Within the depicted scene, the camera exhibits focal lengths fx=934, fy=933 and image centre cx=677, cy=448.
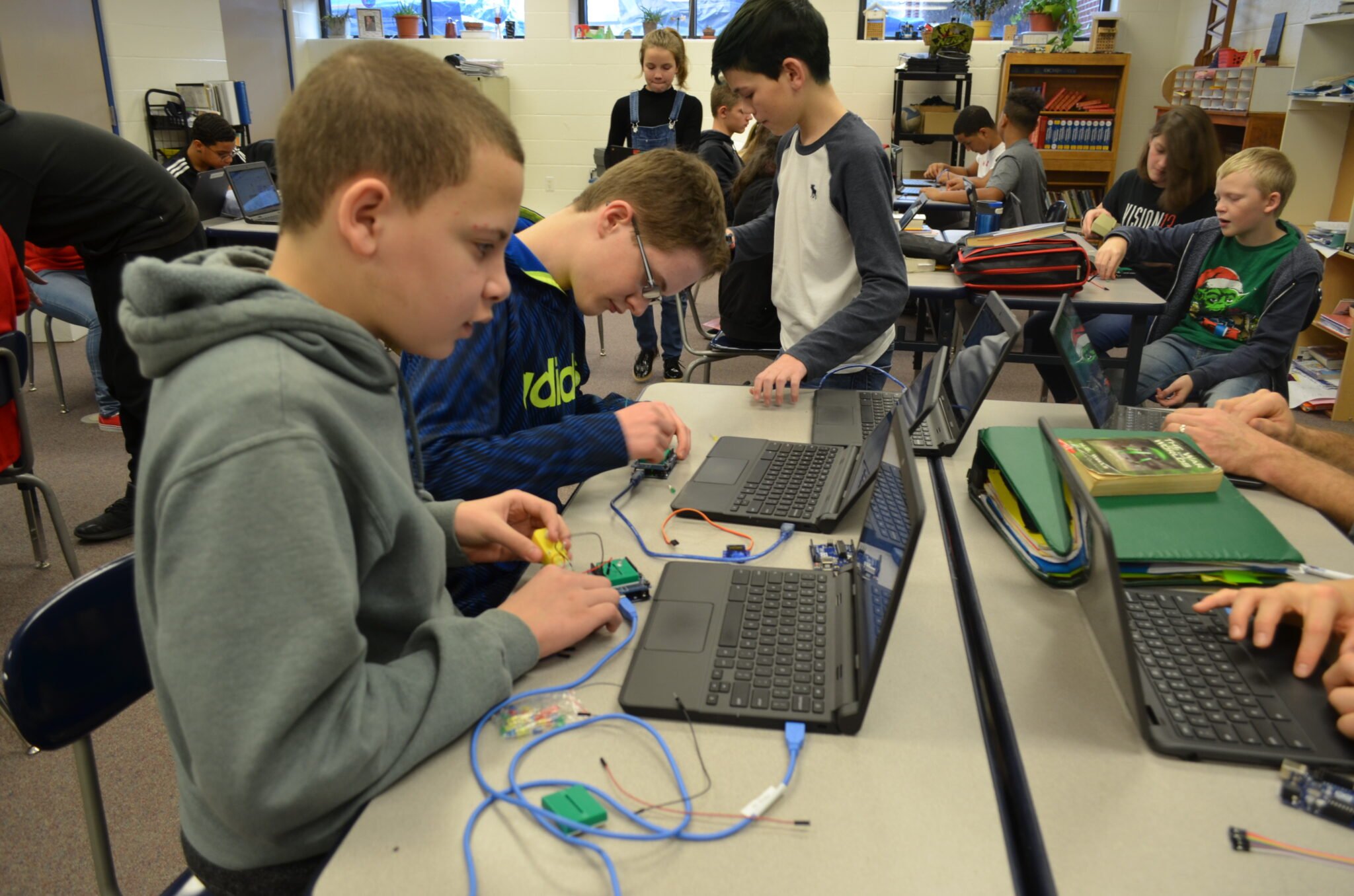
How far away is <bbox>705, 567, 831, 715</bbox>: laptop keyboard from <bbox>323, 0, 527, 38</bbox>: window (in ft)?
23.6

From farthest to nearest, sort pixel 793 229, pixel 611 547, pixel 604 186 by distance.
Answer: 1. pixel 793 229
2. pixel 604 186
3. pixel 611 547

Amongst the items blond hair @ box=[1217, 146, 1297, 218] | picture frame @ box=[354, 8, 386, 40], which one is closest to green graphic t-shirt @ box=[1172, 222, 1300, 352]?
blond hair @ box=[1217, 146, 1297, 218]

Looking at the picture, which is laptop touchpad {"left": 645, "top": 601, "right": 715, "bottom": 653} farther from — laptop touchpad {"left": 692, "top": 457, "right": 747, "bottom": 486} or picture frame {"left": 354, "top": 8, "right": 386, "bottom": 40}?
picture frame {"left": 354, "top": 8, "right": 386, "bottom": 40}

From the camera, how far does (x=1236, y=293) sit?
3.01 metres

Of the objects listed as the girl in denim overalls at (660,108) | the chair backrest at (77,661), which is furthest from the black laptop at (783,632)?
the girl in denim overalls at (660,108)

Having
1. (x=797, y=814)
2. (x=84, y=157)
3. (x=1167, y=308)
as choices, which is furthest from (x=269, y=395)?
(x=1167, y=308)

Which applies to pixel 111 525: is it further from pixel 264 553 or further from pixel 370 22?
pixel 370 22

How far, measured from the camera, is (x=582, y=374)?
165 cm

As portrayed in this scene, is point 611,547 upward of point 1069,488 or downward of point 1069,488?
downward

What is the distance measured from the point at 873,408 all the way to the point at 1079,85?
5909 millimetres

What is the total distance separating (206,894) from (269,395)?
26.1 inches

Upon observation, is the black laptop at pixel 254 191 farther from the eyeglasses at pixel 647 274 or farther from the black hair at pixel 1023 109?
the black hair at pixel 1023 109

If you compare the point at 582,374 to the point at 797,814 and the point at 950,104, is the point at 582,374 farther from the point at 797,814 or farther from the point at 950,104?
the point at 950,104

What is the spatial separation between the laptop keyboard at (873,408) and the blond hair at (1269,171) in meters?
1.74
